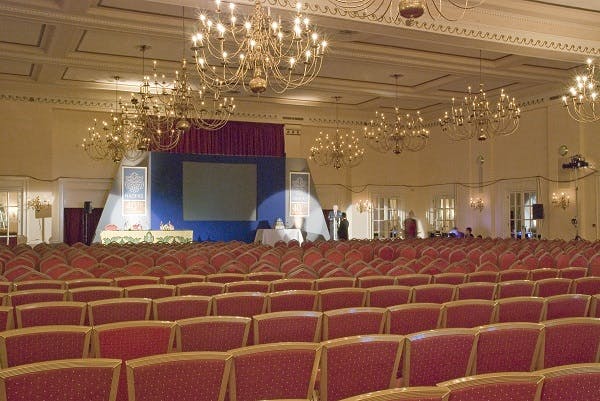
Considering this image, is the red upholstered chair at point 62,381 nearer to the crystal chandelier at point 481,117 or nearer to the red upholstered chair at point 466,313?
the red upholstered chair at point 466,313

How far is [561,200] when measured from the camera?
16.5m

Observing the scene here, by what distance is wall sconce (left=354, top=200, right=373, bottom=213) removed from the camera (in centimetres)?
2219

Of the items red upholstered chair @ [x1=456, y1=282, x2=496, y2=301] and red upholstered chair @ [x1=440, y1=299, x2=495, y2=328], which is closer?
red upholstered chair @ [x1=440, y1=299, x2=495, y2=328]

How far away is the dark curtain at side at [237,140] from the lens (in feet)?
66.0

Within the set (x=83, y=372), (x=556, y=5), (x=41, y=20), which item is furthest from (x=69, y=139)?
(x=83, y=372)

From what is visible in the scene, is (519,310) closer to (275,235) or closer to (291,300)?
(291,300)

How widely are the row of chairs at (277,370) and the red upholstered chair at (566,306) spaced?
1.39m

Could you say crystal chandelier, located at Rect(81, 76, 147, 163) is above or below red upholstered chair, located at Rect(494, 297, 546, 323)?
above

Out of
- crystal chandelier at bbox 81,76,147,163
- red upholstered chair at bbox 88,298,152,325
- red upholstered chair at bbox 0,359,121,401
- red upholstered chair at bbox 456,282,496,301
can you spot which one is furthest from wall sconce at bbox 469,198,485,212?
red upholstered chair at bbox 0,359,121,401

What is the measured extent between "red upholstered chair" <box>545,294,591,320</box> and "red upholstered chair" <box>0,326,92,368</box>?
3566 millimetres

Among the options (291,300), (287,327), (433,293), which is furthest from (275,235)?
(287,327)

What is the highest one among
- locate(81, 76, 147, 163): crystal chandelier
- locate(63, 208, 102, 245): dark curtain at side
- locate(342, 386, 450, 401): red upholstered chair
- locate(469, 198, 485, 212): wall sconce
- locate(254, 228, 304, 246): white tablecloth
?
locate(81, 76, 147, 163): crystal chandelier

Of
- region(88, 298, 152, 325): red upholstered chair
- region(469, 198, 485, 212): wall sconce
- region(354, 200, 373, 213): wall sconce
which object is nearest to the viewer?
region(88, 298, 152, 325): red upholstered chair

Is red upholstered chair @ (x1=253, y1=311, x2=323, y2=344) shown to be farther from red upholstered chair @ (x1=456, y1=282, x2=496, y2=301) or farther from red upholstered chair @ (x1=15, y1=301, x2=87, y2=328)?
red upholstered chair @ (x1=456, y1=282, x2=496, y2=301)
